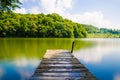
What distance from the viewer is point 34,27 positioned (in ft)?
218

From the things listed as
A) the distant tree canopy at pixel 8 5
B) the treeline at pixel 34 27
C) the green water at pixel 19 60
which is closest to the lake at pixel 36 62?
the green water at pixel 19 60

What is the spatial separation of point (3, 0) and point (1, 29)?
44689mm

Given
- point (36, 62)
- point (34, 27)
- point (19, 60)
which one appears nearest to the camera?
point (36, 62)

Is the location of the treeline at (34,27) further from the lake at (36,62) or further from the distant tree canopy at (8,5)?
the distant tree canopy at (8,5)

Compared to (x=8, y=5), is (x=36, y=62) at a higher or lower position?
lower

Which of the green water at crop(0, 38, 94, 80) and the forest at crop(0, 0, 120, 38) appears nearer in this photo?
the green water at crop(0, 38, 94, 80)

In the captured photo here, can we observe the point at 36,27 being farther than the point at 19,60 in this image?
Yes

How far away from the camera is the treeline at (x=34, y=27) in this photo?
5991 cm

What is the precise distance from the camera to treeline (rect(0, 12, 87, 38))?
2359 inches

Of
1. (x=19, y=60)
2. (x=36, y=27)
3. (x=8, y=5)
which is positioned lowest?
(x=19, y=60)

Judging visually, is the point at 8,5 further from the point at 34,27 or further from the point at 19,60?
the point at 34,27

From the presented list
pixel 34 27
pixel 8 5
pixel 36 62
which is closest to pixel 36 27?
pixel 34 27

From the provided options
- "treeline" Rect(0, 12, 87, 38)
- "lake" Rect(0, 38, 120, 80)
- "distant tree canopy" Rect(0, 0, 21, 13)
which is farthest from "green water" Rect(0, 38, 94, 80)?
"treeline" Rect(0, 12, 87, 38)

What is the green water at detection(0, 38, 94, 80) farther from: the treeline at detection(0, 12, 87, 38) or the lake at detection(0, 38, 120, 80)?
the treeline at detection(0, 12, 87, 38)
